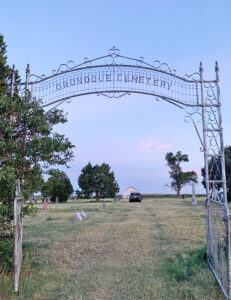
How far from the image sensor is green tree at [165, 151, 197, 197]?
54156 millimetres

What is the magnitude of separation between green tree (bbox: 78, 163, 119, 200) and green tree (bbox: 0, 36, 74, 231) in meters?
44.7

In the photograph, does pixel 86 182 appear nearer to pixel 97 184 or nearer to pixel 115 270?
pixel 97 184

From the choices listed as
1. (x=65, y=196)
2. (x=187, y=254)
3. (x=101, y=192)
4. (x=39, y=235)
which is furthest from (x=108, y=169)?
(x=187, y=254)

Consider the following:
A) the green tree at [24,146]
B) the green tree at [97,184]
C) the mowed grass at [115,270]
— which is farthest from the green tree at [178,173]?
the green tree at [24,146]

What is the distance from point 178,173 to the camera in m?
54.6

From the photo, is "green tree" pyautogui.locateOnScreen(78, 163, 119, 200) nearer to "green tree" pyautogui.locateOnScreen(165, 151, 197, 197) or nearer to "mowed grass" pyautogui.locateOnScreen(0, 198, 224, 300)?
"green tree" pyautogui.locateOnScreen(165, 151, 197, 197)

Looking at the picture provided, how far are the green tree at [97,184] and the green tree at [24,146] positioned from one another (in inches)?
1759

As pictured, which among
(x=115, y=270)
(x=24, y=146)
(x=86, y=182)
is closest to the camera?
(x=24, y=146)

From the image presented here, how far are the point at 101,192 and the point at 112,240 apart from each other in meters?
41.6

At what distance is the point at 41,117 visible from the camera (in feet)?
20.0

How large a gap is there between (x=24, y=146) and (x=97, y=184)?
4616 centimetres

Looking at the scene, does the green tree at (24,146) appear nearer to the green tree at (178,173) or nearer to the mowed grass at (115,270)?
the mowed grass at (115,270)

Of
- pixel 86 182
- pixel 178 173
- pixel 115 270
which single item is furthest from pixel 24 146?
pixel 178 173

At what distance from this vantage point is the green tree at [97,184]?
5119cm
